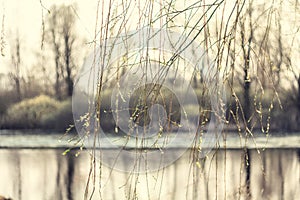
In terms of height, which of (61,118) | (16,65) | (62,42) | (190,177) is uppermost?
(62,42)

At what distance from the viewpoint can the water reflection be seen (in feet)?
8.67

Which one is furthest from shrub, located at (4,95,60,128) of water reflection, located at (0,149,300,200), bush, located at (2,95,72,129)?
water reflection, located at (0,149,300,200)

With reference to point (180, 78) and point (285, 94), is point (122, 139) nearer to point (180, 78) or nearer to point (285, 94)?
point (180, 78)

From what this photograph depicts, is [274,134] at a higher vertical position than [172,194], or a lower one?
higher

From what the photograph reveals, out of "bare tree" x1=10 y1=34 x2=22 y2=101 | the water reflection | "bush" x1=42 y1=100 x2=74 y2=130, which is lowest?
the water reflection

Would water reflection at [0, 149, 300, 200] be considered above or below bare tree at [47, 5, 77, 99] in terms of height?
below

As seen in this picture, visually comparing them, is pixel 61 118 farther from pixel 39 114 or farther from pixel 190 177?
pixel 190 177

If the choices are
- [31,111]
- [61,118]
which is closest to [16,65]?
[31,111]

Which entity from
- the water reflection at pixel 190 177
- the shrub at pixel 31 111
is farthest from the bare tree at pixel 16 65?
the water reflection at pixel 190 177

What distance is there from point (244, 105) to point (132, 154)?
0.53 m

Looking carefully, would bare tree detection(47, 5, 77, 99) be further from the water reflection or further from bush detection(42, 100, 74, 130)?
the water reflection

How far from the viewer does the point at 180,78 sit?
2529 mm

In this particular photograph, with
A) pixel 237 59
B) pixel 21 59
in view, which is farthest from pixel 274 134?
pixel 21 59

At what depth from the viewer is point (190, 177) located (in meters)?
2.66
